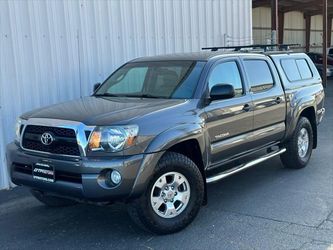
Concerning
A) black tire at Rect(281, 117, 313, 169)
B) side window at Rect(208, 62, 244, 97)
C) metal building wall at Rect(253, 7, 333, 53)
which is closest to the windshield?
side window at Rect(208, 62, 244, 97)

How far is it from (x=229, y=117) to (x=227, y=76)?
0.57 metres

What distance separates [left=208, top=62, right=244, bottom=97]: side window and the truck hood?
26.1 inches

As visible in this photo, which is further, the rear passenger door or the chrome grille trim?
the rear passenger door

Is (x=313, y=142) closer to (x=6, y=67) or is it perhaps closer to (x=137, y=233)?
(x=137, y=233)

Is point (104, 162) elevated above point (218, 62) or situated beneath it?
situated beneath

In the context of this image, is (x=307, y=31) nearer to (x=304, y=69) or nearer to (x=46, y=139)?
(x=304, y=69)

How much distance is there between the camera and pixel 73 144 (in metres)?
4.38

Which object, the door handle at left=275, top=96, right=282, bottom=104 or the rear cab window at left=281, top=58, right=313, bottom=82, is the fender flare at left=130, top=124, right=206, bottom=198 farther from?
the rear cab window at left=281, top=58, right=313, bottom=82

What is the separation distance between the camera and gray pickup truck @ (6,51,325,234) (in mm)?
4293

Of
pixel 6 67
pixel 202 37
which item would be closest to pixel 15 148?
pixel 6 67

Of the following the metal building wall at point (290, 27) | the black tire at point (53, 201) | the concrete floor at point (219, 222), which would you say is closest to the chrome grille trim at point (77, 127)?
the concrete floor at point (219, 222)

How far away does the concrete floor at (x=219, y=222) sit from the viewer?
452 centimetres

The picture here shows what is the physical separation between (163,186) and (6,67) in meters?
3.24

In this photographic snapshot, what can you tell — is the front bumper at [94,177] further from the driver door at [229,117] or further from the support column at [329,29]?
the support column at [329,29]
